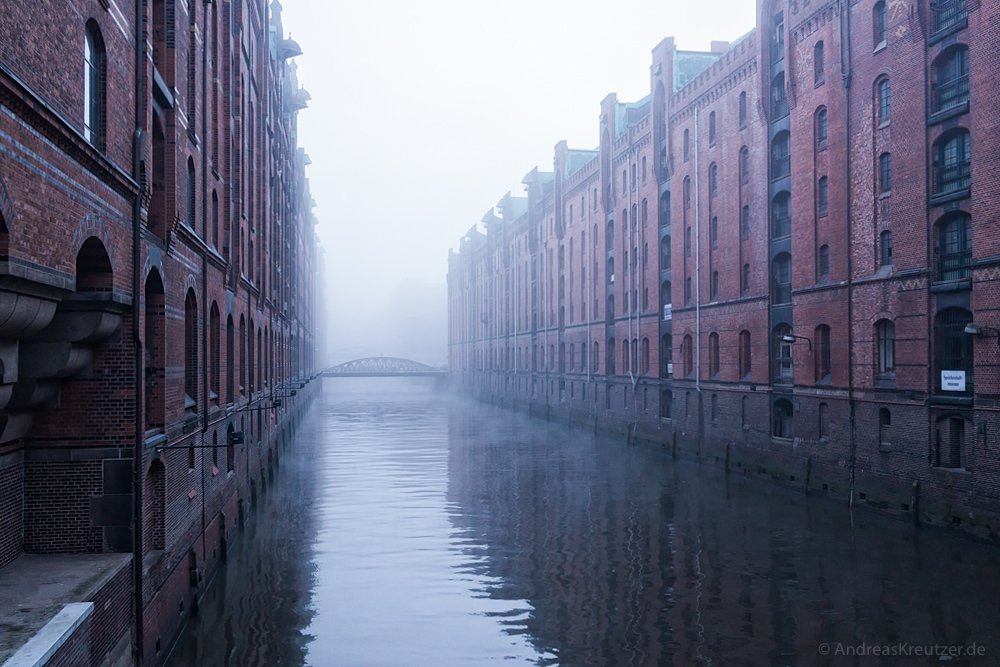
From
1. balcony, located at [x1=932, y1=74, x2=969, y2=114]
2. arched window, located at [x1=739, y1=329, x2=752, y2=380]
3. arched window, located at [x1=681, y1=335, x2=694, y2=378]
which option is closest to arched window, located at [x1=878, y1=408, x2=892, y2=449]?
balcony, located at [x1=932, y1=74, x2=969, y2=114]

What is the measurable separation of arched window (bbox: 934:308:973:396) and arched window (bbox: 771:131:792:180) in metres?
9.71

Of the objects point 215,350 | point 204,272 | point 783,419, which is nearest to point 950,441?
point 783,419

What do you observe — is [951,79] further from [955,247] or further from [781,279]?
[781,279]

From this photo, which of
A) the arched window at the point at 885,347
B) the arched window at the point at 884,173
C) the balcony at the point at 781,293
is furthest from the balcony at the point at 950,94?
the balcony at the point at 781,293

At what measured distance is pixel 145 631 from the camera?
1091 cm

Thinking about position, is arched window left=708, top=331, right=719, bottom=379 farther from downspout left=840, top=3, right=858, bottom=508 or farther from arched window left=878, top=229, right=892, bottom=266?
arched window left=878, top=229, right=892, bottom=266

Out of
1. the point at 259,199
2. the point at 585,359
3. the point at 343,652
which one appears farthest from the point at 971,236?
the point at 585,359

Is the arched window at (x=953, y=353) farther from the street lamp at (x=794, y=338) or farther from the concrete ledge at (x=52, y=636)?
the concrete ledge at (x=52, y=636)

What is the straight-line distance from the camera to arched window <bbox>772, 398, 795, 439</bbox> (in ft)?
94.7

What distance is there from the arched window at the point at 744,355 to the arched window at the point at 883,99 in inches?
408

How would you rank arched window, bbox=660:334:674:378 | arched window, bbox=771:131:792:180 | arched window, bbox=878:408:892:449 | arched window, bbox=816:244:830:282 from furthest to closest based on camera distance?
arched window, bbox=660:334:674:378
arched window, bbox=771:131:792:180
arched window, bbox=816:244:830:282
arched window, bbox=878:408:892:449

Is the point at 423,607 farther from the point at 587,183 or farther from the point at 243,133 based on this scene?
the point at 587,183

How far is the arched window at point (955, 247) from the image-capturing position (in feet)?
67.8

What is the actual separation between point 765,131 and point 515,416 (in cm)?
3769
